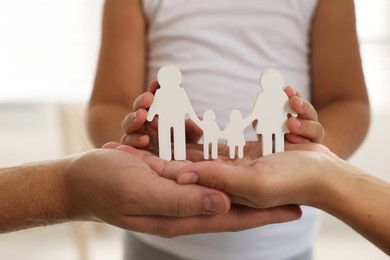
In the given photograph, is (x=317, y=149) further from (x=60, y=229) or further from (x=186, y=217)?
(x=60, y=229)

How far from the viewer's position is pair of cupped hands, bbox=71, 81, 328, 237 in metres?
0.69

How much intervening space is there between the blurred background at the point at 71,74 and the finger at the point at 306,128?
1.49m

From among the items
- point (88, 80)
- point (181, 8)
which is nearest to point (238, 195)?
point (181, 8)

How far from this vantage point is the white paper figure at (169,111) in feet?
2.76

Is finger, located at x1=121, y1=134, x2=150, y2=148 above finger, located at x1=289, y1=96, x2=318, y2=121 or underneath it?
underneath

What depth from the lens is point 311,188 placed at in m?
0.73

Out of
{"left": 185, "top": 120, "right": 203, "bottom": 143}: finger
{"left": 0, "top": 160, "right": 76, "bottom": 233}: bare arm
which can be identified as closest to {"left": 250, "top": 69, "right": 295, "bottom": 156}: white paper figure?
{"left": 185, "top": 120, "right": 203, "bottom": 143}: finger

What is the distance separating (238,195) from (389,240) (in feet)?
0.75

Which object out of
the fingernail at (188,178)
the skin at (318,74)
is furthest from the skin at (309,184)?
the skin at (318,74)

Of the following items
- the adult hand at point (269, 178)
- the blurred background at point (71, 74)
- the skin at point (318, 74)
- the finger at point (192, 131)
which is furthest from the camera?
the blurred background at point (71, 74)

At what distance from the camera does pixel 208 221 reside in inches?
29.0

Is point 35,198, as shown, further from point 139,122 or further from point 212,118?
point 212,118

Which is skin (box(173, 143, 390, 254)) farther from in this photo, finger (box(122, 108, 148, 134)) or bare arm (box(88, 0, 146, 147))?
bare arm (box(88, 0, 146, 147))

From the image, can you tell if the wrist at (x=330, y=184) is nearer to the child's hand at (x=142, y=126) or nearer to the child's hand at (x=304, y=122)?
the child's hand at (x=304, y=122)
